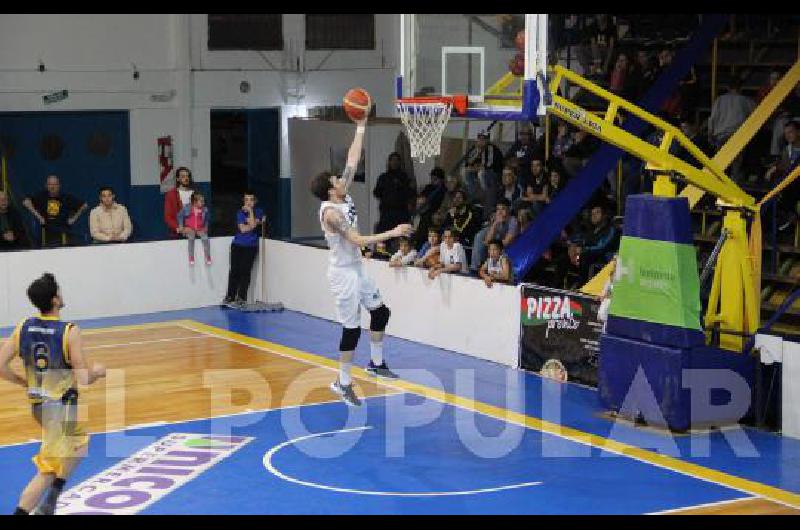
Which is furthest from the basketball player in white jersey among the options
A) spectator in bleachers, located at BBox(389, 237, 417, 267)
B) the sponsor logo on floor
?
spectator in bleachers, located at BBox(389, 237, 417, 267)

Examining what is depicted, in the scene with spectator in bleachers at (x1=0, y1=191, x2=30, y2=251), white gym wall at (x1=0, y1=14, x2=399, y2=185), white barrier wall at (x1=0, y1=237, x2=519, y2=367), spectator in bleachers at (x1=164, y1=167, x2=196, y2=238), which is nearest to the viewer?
white barrier wall at (x1=0, y1=237, x2=519, y2=367)

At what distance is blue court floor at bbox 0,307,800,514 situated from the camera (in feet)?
38.5

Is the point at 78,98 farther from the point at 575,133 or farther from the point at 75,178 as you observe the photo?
the point at 575,133

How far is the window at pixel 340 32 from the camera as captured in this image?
27.3 metres

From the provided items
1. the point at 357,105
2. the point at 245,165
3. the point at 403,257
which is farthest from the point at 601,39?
the point at 357,105

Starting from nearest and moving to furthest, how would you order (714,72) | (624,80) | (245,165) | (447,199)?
(714,72), (624,80), (447,199), (245,165)

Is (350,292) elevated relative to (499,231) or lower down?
lower down

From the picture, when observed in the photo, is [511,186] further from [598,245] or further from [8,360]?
[8,360]

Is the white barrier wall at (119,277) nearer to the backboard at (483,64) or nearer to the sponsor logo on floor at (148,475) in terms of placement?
the backboard at (483,64)

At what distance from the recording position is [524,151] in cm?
2158

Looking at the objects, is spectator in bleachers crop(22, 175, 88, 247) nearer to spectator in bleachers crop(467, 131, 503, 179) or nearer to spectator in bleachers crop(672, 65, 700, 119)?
spectator in bleachers crop(467, 131, 503, 179)

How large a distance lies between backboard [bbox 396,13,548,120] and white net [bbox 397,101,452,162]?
8.0 inches

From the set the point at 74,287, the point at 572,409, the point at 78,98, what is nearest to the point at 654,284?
the point at 572,409

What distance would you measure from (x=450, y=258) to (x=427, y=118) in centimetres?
279
